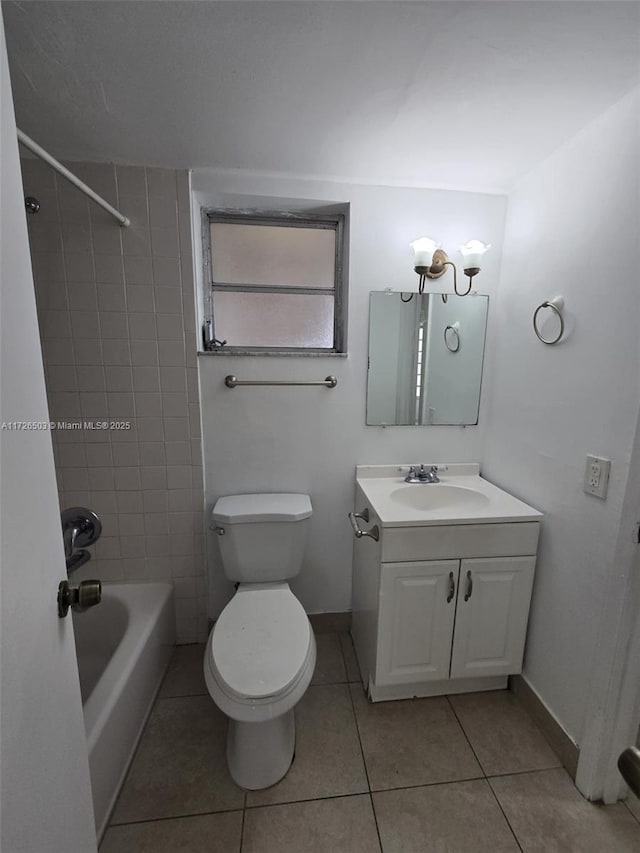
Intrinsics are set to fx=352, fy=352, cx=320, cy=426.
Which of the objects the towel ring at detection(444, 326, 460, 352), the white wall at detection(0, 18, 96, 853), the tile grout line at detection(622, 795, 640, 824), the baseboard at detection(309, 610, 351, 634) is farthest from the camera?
the baseboard at detection(309, 610, 351, 634)

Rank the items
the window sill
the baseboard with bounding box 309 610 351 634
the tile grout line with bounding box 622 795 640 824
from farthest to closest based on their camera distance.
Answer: the baseboard with bounding box 309 610 351 634 → the window sill → the tile grout line with bounding box 622 795 640 824

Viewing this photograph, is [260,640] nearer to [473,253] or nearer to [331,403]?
[331,403]

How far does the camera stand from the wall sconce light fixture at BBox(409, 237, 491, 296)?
4.72 ft

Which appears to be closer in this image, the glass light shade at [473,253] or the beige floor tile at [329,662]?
the glass light shade at [473,253]

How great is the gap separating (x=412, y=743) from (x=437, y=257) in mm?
1937

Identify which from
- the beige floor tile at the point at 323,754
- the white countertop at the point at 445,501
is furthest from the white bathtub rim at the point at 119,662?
the white countertop at the point at 445,501

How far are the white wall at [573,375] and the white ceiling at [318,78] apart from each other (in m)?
0.17

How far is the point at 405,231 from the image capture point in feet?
5.14

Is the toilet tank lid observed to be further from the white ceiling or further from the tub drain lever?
the white ceiling

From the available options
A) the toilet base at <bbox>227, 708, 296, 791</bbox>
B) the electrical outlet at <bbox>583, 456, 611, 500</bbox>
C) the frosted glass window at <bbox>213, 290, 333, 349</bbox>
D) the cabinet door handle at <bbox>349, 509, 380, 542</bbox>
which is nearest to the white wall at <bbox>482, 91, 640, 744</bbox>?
the electrical outlet at <bbox>583, 456, 611, 500</bbox>

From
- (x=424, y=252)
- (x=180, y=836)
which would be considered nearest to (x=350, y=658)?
(x=180, y=836)

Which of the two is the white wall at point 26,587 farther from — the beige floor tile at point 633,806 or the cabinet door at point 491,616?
the beige floor tile at point 633,806

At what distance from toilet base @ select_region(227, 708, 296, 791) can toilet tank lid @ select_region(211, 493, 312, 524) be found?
2.19 feet

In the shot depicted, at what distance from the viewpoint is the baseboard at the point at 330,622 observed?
1.84m
